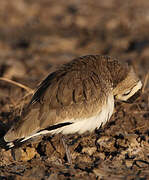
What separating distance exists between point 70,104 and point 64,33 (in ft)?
20.1

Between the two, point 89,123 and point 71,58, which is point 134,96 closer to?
point 89,123

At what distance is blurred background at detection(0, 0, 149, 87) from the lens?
24.0ft

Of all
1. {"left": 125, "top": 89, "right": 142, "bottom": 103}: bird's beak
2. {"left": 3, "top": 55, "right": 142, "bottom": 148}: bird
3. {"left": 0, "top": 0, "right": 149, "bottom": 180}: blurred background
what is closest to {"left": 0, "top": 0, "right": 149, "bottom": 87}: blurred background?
{"left": 0, "top": 0, "right": 149, "bottom": 180}: blurred background

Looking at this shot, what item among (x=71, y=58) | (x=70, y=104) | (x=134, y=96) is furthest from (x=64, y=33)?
(x=70, y=104)

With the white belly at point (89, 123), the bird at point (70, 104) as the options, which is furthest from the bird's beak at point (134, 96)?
the white belly at point (89, 123)

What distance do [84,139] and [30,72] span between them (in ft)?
9.61

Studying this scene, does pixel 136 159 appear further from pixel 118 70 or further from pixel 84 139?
pixel 118 70

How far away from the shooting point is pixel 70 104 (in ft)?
12.0

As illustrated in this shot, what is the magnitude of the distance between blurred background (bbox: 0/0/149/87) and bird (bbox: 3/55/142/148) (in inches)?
80.8

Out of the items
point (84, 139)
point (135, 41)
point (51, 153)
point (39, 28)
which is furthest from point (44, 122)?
point (39, 28)

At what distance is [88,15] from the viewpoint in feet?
34.4

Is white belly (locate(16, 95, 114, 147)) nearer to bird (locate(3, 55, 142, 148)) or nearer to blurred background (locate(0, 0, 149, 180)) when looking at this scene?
bird (locate(3, 55, 142, 148))

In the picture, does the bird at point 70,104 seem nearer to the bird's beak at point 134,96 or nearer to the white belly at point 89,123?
the white belly at point 89,123

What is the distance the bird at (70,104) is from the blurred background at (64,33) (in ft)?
6.74
